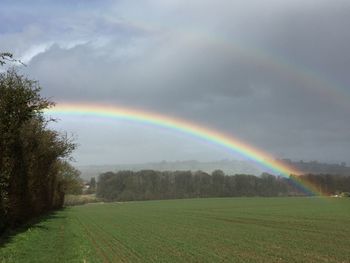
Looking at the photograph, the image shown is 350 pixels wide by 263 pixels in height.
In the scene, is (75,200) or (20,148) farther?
(75,200)

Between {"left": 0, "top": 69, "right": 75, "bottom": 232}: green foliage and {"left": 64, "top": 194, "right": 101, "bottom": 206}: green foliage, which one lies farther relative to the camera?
{"left": 64, "top": 194, "right": 101, "bottom": 206}: green foliage

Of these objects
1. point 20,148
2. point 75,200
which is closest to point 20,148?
point 20,148

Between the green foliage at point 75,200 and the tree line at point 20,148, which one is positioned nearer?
the tree line at point 20,148

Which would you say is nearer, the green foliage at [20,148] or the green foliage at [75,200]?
the green foliage at [20,148]

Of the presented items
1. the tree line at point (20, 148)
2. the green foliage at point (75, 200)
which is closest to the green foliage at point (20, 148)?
the tree line at point (20, 148)

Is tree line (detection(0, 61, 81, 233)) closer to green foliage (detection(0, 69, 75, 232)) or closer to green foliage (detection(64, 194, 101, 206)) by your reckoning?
green foliage (detection(0, 69, 75, 232))

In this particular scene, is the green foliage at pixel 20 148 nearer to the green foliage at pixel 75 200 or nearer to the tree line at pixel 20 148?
the tree line at pixel 20 148

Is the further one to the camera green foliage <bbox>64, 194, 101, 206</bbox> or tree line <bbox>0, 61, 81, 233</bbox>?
green foliage <bbox>64, 194, 101, 206</bbox>

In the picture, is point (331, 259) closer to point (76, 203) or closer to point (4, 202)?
point (4, 202)

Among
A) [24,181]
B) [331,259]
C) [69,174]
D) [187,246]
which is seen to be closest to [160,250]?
[187,246]

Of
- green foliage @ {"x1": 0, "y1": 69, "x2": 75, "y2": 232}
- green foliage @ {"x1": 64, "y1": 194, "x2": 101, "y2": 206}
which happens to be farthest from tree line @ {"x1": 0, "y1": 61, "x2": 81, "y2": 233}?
green foliage @ {"x1": 64, "y1": 194, "x2": 101, "y2": 206}

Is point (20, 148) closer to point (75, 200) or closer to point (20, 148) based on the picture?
point (20, 148)

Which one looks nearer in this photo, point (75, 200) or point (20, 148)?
point (20, 148)

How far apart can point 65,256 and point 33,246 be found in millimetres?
4374
